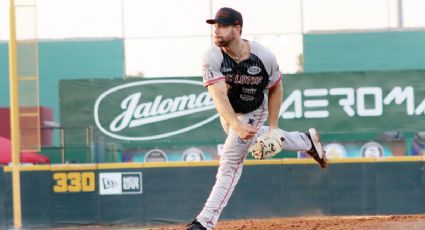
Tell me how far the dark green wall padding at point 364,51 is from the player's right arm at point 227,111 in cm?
1759

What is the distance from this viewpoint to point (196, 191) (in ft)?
52.2

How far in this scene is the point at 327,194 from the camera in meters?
15.8

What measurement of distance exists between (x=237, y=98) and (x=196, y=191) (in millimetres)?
8078

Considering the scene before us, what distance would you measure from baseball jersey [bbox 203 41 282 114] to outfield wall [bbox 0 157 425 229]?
25.8ft

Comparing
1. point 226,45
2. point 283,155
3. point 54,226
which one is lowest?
point 54,226

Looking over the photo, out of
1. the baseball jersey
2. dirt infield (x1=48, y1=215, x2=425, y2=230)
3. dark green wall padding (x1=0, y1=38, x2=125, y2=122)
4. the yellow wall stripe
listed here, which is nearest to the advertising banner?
the yellow wall stripe

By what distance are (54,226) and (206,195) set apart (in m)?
2.59

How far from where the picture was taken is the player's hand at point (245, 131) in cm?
747

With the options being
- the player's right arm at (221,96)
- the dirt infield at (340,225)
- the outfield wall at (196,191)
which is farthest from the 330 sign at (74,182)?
the player's right arm at (221,96)

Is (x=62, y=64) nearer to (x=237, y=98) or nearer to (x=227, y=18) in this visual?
(x=237, y=98)

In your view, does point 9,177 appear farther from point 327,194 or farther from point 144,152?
point 327,194

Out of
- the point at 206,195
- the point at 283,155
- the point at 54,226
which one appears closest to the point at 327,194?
the point at 283,155

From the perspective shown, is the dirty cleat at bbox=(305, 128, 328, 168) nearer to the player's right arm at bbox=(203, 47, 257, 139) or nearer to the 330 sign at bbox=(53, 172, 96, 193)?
the player's right arm at bbox=(203, 47, 257, 139)

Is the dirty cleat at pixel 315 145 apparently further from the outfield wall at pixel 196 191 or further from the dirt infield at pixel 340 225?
the outfield wall at pixel 196 191
